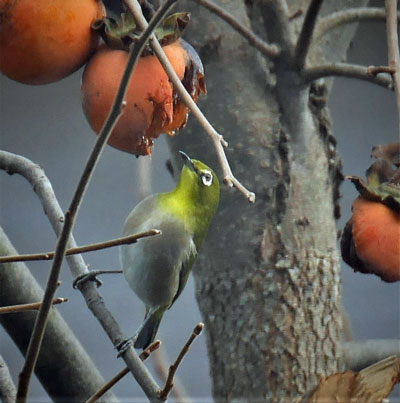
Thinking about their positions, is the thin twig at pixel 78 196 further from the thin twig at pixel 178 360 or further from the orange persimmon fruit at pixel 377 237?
the orange persimmon fruit at pixel 377 237

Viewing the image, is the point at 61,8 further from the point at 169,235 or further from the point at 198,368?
the point at 198,368

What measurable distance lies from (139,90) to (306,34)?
153 millimetres

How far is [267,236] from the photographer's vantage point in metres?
0.49

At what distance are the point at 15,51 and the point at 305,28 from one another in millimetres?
195

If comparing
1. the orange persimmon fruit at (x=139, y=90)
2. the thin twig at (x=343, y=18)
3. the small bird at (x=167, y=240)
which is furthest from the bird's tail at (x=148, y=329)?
the thin twig at (x=343, y=18)

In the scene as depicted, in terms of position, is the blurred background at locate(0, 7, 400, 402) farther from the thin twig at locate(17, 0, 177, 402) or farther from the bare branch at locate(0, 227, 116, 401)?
the thin twig at locate(17, 0, 177, 402)

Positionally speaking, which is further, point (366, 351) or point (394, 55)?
point (366, 351)

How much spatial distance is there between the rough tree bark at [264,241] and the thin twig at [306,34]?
0.04 ft

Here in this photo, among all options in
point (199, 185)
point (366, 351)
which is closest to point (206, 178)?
point (199, 185)

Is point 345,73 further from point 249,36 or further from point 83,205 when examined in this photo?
point 83,205

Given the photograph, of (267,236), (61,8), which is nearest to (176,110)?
(61,8)

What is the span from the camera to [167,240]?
0.39 meters

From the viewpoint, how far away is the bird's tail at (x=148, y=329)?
1.34ft

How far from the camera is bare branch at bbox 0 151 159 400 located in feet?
1.00
